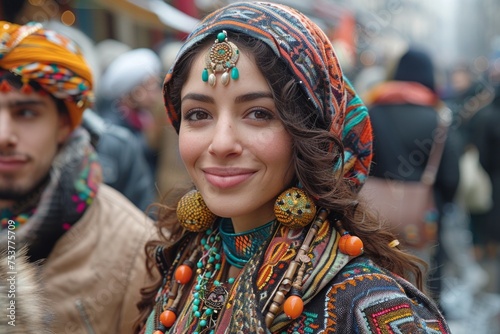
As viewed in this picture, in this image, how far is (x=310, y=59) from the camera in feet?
5.72

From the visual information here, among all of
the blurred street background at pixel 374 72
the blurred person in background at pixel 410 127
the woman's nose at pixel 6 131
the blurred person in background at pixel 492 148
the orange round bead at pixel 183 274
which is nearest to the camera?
the orange round bead at pixel 183 274

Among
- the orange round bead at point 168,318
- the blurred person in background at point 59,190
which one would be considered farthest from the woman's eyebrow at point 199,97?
the blurred person in background at point 59,190

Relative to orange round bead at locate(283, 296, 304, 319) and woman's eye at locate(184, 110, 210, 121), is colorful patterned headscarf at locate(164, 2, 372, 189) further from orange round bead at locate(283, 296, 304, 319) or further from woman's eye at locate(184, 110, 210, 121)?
orange round bead at locate(283, 296, 304, 319)

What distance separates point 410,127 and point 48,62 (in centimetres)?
235

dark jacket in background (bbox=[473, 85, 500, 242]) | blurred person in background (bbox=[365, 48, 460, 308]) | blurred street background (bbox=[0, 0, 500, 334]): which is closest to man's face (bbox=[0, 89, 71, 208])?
blurred street background (bbox=[0, 0, 500, 334])

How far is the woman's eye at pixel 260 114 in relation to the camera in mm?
1743

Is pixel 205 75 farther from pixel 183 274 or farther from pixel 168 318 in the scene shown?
pixel 168 318

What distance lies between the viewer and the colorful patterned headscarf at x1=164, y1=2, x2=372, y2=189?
173cm

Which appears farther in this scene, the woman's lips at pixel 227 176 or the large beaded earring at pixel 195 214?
the large beaded earring at pixel 195 214

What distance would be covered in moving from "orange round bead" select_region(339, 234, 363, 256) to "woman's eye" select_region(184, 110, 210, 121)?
0.50 meters

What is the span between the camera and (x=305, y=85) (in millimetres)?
1723

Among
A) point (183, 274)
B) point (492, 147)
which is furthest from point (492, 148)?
point (183, 274)

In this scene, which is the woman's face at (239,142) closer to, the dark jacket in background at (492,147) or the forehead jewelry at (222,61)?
the forehead jewelry at (222,61)

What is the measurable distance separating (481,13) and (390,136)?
13.1 meters
